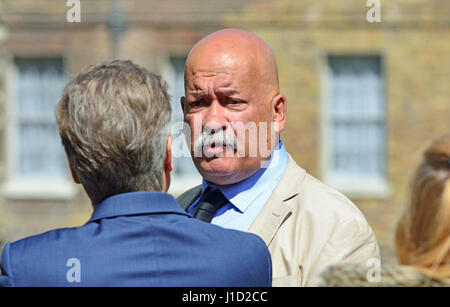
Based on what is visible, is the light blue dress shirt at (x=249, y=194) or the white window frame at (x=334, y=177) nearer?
the light blue dress shirt at (x=249, y=194)

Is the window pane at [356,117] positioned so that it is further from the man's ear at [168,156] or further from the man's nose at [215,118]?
the man's ear at [168,156]

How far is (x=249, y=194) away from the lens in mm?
2783

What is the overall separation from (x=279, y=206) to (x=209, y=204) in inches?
10.5

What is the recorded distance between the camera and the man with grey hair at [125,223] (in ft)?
6.64

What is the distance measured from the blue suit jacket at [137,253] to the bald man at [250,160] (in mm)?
419

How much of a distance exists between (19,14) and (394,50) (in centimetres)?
593

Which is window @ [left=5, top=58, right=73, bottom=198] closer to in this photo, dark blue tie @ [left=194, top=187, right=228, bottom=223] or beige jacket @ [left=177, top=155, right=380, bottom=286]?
dark blue tie @ [left=194, top=187, right=228, bottom=223]

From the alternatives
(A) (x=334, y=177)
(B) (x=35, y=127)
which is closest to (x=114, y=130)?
(A) (x=334, y=177)

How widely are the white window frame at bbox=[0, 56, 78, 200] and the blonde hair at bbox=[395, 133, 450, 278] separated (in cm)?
1020

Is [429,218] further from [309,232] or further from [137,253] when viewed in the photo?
[137,253]

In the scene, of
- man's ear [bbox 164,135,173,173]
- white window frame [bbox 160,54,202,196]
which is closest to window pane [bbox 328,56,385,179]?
white window frame [bbox 160,54,202,196]

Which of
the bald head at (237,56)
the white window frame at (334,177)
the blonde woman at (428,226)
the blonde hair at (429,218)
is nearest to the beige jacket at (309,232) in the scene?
the blonde woman at (428,226)
